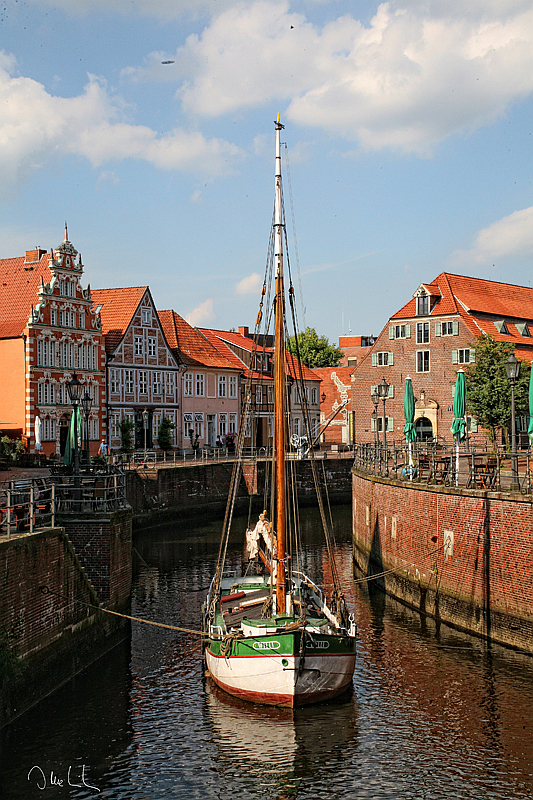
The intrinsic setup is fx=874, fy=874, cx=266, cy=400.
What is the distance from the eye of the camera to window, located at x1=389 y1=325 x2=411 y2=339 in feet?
202

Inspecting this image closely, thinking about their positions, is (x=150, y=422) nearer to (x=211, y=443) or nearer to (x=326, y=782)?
(x=211, y=443)

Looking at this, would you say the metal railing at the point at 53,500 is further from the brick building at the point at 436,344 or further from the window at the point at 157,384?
the window at the point at 157,384

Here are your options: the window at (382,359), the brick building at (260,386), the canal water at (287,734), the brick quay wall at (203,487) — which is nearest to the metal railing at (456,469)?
the canal water at (287,734)

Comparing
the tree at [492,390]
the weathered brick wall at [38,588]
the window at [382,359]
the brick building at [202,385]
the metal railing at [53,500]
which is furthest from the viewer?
the brick building at [202,385]

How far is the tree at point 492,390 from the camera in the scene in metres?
46.4

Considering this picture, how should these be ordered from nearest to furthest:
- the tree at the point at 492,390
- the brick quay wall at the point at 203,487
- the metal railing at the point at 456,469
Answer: the metal railing at the point at 456,469
the tree at the point at 492,390
the brick quay wall at the point at 203,487

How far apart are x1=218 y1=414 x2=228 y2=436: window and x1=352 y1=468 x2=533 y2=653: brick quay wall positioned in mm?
39423

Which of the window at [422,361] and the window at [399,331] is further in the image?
the window at [399,331]

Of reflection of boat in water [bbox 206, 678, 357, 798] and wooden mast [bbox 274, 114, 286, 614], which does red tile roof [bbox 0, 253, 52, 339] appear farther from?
reflection of boat in water [bbox 206, 678, 357, 798]

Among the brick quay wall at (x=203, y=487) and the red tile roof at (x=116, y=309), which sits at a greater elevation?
the red tile roof at (x=116, y=309)

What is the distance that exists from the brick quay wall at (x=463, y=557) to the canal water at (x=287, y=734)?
2.80 ft

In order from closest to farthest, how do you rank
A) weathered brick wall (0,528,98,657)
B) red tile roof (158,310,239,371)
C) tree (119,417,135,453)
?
weathered brick wall (0,528,98,657) < tree (119,417,135,453) < red tile roof (158,310,239,371)

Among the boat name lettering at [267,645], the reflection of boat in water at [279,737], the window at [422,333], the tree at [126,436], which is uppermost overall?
the window at [422,333]

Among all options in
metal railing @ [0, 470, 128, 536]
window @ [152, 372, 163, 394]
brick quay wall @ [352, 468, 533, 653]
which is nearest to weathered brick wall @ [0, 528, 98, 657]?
metal railing @ [0, 470, 128, 536]
